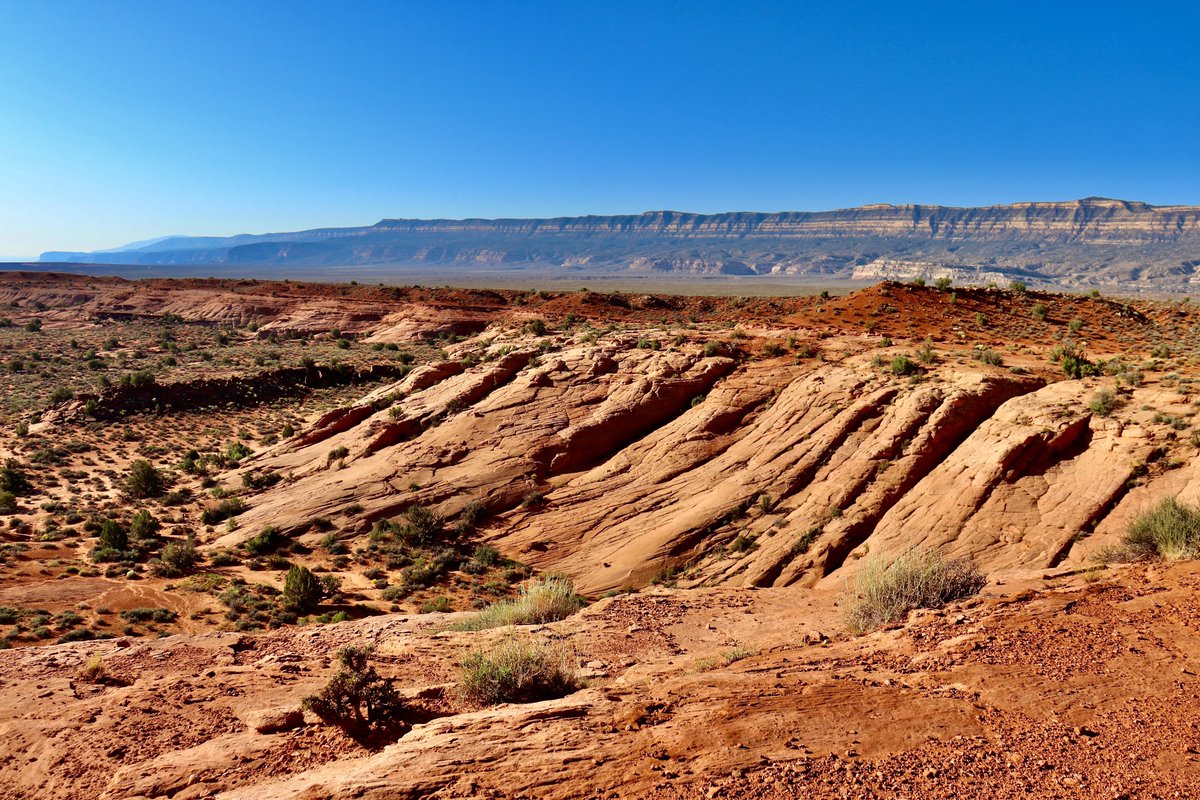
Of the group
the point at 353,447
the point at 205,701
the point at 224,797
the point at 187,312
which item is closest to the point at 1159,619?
the point at 224,797

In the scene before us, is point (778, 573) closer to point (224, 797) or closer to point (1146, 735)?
point (1146, 735)

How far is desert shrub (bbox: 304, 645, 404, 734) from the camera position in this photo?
7126 mm

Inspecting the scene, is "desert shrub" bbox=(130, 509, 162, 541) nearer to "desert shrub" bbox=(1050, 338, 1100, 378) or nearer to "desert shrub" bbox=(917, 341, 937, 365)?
"desert shrub" bbox=(917, 341, 937, 365)

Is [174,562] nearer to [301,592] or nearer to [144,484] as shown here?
[301,592]

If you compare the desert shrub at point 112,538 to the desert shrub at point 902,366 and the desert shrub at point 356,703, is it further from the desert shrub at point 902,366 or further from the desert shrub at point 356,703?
the desert shrub at point 902,366

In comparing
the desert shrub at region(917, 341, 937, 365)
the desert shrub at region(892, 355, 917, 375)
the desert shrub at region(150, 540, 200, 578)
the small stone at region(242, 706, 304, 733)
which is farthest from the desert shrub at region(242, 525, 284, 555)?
the desert shrub at region(917, 341, 937, 365)

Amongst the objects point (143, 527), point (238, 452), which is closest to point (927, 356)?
point (143, 527)

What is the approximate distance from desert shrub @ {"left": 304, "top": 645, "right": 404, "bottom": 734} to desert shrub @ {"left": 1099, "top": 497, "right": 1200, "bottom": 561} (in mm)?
11999

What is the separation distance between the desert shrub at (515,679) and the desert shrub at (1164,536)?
1002 cm

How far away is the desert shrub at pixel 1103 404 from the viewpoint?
1670cm

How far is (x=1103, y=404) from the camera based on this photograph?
55.1 ft

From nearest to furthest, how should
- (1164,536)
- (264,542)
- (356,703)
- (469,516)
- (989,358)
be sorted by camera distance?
(356,703)
(1164,536)
(264,542)
(469,516)
(989,358)

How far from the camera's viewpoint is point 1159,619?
8062 mm

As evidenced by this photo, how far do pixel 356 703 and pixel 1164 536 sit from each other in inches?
506
